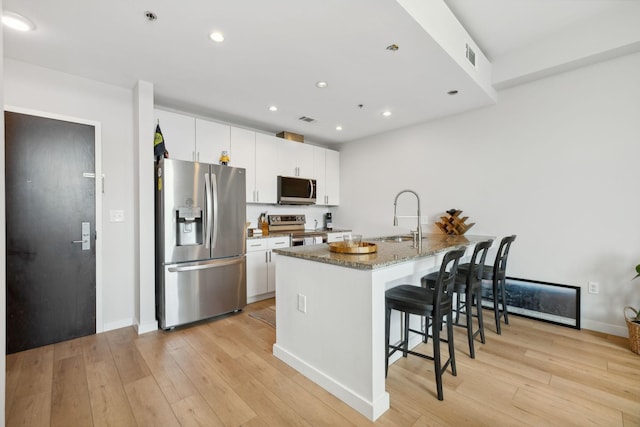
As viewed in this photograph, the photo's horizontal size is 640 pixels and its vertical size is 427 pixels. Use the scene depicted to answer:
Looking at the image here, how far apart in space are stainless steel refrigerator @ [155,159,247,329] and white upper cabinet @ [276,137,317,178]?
1155 mm

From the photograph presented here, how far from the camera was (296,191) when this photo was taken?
4551 mm

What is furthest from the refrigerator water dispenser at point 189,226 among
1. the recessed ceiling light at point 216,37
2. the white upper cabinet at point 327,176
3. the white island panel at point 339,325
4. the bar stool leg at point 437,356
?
the bar stool leg at point 437,356

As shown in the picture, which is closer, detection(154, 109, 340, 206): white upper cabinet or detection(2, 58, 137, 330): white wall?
detection(2, 58, 137, 330): white wall

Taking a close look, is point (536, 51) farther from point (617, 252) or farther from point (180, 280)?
point (180, 280)

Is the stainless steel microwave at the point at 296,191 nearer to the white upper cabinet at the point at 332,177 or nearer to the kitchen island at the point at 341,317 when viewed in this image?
the white upper cabinet at the point at 332,177

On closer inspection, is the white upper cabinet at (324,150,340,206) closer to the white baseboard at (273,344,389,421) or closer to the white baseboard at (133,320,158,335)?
the white baseboard at (133,320,158,335)

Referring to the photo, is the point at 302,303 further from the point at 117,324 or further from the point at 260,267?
→ the point at 117,324

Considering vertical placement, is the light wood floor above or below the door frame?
below

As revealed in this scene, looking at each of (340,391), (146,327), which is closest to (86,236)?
(146,327)

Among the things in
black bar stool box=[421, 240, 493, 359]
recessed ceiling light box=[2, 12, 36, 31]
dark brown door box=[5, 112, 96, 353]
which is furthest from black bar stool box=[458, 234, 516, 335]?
recessed ceiling light box=[2, 12, 36, 31]

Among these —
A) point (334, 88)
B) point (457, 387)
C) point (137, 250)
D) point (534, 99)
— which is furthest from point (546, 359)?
point (137, 250)

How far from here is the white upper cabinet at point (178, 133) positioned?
3.26 meters

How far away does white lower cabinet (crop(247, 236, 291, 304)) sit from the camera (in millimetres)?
3717

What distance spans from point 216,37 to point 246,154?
1.93 m
